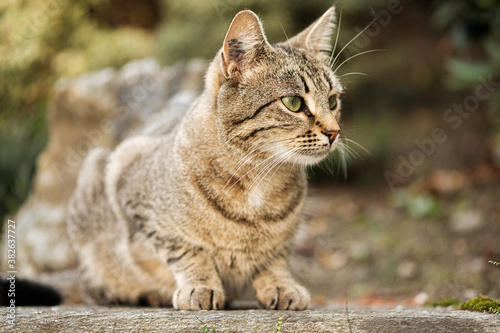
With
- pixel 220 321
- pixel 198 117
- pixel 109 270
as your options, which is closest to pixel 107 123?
pixel 109 270

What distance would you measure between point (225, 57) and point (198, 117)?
39cm

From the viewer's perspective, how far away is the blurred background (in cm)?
467

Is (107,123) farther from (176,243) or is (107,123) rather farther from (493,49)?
(493,49)

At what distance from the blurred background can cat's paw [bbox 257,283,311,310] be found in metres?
1.44

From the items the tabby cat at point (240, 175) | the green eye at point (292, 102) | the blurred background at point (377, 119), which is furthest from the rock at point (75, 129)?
the green eye at point (292, 102)

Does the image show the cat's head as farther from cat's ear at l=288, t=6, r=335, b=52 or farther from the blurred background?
the blurred background

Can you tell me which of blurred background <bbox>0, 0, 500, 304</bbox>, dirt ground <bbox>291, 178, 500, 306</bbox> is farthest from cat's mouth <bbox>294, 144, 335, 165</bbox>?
blurred background <bbox>0, 0, 500, 304</bbox>

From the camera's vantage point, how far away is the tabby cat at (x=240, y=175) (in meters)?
2.40

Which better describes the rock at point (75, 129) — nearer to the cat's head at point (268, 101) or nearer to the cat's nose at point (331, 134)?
the cat's head at point (268, 101)

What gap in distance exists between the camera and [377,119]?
7.04 m

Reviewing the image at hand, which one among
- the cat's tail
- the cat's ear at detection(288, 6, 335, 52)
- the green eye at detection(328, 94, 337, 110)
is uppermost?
the cat's ear at detection(288, 6, 335, 52)

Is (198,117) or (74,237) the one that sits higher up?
(198,117)

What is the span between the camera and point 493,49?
16.7 ft

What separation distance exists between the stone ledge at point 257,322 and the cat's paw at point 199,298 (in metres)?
0.16
